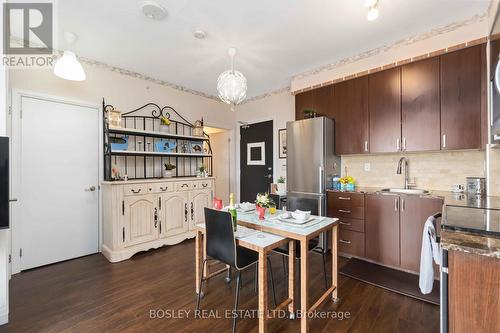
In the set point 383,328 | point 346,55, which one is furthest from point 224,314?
point 346,55

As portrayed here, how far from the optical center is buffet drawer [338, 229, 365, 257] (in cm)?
277

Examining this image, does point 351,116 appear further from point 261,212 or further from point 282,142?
point 261,212

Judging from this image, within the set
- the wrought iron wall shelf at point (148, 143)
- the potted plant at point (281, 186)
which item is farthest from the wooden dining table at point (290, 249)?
the wrought iron wall shelf at point (148, 143)

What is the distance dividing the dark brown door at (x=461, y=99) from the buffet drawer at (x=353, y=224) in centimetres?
122

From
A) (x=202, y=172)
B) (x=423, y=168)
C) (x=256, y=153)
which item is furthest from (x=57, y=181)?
(x=423, y=168)

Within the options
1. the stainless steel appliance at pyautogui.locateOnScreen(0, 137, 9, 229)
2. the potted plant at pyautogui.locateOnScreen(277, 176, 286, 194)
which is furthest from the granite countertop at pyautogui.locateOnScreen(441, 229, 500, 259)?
the potted plant at pyautogui.locateOnScreen(277, 176, 286, 194)

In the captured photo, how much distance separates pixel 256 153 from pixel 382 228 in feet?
8.68

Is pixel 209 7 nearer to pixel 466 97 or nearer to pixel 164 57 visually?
pixel 164 57

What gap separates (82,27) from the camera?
229 centimetres

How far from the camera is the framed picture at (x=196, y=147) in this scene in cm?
407

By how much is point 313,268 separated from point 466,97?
243 centimetres

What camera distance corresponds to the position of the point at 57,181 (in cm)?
276

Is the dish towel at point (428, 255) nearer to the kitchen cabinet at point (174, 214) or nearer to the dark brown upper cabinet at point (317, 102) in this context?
the dark brown upper cabinet at point (317, 102)

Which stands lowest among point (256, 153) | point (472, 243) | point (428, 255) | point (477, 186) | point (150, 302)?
point (150, 302)
